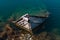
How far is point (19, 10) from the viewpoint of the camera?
1678 centimetres

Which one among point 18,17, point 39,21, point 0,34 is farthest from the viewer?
point 18,17

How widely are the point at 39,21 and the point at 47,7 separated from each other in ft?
10.0

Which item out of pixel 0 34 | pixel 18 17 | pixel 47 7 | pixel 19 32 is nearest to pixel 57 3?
pixel 47 7

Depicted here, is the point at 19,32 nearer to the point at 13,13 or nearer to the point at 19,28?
the point at 19,28

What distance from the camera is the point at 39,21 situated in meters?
14.6

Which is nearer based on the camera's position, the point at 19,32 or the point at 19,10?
the point at 19,32

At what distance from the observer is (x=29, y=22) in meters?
14.5

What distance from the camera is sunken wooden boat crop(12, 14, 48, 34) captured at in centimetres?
1408

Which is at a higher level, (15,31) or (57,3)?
(57,3)

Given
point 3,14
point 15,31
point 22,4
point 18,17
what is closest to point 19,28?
point 15,31

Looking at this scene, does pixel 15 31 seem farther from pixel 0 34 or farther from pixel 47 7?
pixel 47 7

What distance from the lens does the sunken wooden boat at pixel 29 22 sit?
46.2 feet

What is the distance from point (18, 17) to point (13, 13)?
943 mm

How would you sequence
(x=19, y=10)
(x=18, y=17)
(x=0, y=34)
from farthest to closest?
(x=19, y=10), (x=18, y=17), (x=0, y=34)
